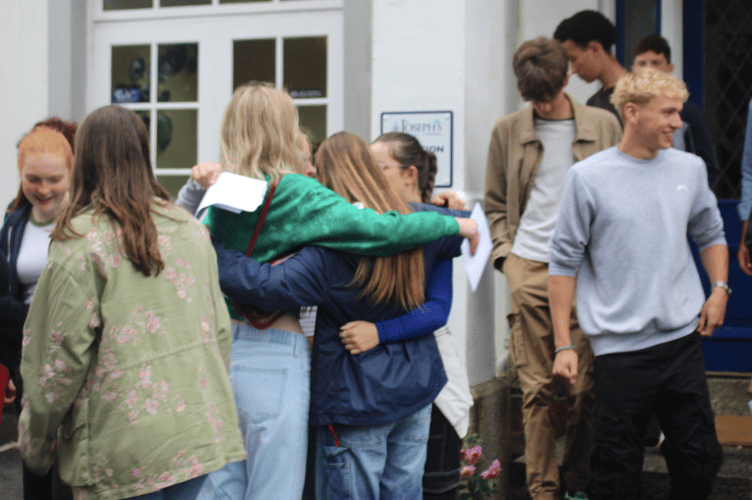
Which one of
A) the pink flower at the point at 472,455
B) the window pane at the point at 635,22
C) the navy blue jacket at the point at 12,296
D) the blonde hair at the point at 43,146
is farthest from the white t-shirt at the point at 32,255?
the window pane at the point at 635,22

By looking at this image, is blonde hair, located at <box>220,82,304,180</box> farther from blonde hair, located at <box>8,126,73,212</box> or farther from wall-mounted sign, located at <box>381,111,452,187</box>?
wall-mounted sign, located at <box>381,111,452,187</box>

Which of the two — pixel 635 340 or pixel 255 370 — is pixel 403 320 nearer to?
pixel 255 370

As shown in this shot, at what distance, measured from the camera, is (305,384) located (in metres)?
2.50

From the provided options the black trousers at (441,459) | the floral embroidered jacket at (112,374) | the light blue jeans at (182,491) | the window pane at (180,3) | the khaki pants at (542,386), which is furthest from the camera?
the window pane at (180,3)

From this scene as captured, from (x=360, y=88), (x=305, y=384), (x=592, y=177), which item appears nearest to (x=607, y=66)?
(x=360, y=88)

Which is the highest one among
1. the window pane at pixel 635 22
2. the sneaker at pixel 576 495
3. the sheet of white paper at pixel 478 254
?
the window pane at pixel 635 22

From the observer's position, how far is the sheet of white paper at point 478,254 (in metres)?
2.68

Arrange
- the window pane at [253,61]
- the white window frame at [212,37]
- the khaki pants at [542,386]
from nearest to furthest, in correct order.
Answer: the khaki pants at [542,386] → the white window frame at [212,37] → the window pane at [253,61]

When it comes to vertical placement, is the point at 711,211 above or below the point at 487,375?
above

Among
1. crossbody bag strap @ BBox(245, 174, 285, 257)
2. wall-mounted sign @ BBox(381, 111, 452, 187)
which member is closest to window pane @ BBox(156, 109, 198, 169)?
wall-mounted sign @ BBox(381, 111, 452, 187)

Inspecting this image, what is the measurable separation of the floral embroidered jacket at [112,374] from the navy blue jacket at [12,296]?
0.93 meters

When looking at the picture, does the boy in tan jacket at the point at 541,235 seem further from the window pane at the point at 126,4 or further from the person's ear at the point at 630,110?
the window pane at the point at 126,4

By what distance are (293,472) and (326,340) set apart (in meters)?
0.42

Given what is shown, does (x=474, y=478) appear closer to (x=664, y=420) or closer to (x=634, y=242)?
(x=664, y=420)
